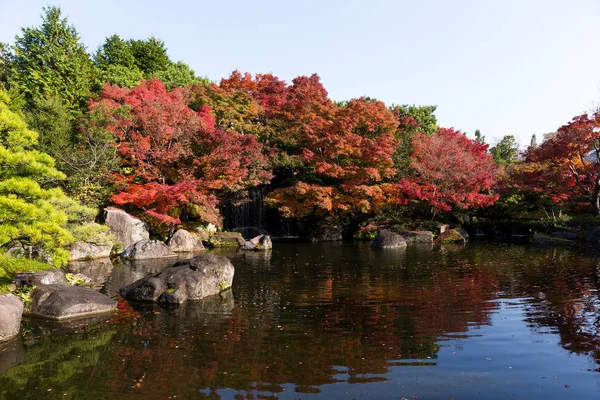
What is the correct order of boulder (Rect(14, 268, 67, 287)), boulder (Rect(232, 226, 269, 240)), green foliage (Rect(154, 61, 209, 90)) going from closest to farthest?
boulder (Rect(14, 268, 67, 287)), boulder (Rect(232, 226, 269, 240)), green foliage (Rect(154, 61, 209, 90))

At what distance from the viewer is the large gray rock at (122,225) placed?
2300 cm

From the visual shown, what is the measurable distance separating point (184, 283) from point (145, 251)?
959 centimetres

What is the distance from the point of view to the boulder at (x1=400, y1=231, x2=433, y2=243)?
2884 cm

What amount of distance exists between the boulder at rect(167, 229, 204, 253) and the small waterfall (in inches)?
272

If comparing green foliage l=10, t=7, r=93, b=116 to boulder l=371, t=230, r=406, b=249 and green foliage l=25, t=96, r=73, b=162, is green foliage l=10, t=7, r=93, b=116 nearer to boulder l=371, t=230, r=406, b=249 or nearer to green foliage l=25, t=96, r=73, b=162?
green foliage l=25, t=96, r=73, b=162

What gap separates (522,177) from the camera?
99.7ft

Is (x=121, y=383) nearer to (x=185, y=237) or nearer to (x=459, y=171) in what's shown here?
(x=185, y=237)

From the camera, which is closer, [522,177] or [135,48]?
[522,177]

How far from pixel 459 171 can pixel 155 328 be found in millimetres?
26085

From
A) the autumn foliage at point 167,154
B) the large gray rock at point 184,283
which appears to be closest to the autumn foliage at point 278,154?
the autumn foliage at point 167,154

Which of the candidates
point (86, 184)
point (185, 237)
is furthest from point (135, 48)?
point (185, 237)

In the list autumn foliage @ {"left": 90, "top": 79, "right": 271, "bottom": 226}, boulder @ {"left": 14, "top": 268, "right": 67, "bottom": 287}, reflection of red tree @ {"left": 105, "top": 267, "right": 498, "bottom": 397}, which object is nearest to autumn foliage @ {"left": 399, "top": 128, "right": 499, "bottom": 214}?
autumn foliage @ {"left": 90, "top": 79, "right": 271, "bottom": 226}

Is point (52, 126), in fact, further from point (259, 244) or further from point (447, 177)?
point (447, 177)

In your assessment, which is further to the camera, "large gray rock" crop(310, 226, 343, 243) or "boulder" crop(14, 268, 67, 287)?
"large gray rock" crop(310, 226, 343, 243)
